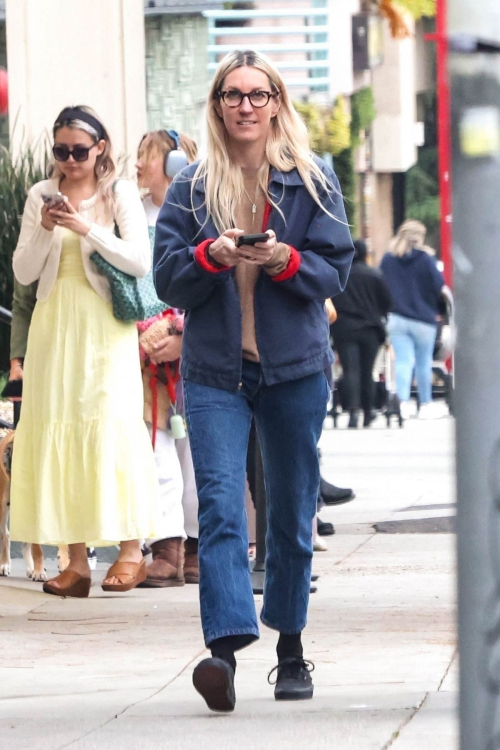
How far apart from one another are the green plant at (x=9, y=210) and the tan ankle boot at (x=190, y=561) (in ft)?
5.89

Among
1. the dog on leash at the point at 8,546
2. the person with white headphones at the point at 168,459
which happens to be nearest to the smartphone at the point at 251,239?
the person with white headphones at the point at 168,459

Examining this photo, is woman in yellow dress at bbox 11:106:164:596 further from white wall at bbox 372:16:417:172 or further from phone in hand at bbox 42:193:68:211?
white wall at bbox 372:16:417:172

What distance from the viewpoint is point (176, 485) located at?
7.68 m

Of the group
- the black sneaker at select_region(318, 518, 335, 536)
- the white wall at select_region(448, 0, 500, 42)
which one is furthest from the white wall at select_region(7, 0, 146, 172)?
the white wall at select_region(448, 0, 500, 42)

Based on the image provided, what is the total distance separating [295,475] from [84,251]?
2.37 metres

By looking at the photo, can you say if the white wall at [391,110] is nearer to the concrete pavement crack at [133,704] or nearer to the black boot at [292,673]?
the concrete pavement crack at [133,704]

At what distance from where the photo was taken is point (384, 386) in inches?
752

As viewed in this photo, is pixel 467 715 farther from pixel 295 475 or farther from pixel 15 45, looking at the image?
pixel 15 45

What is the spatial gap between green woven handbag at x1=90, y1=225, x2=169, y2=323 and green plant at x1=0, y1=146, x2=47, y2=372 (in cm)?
183

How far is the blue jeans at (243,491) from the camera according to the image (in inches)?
191

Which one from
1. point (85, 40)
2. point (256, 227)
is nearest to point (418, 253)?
point (85, 40)

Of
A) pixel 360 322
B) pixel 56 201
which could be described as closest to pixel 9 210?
pixel 56 201

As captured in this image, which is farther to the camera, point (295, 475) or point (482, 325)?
point (295, 475)

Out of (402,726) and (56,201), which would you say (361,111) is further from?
(402,726)
